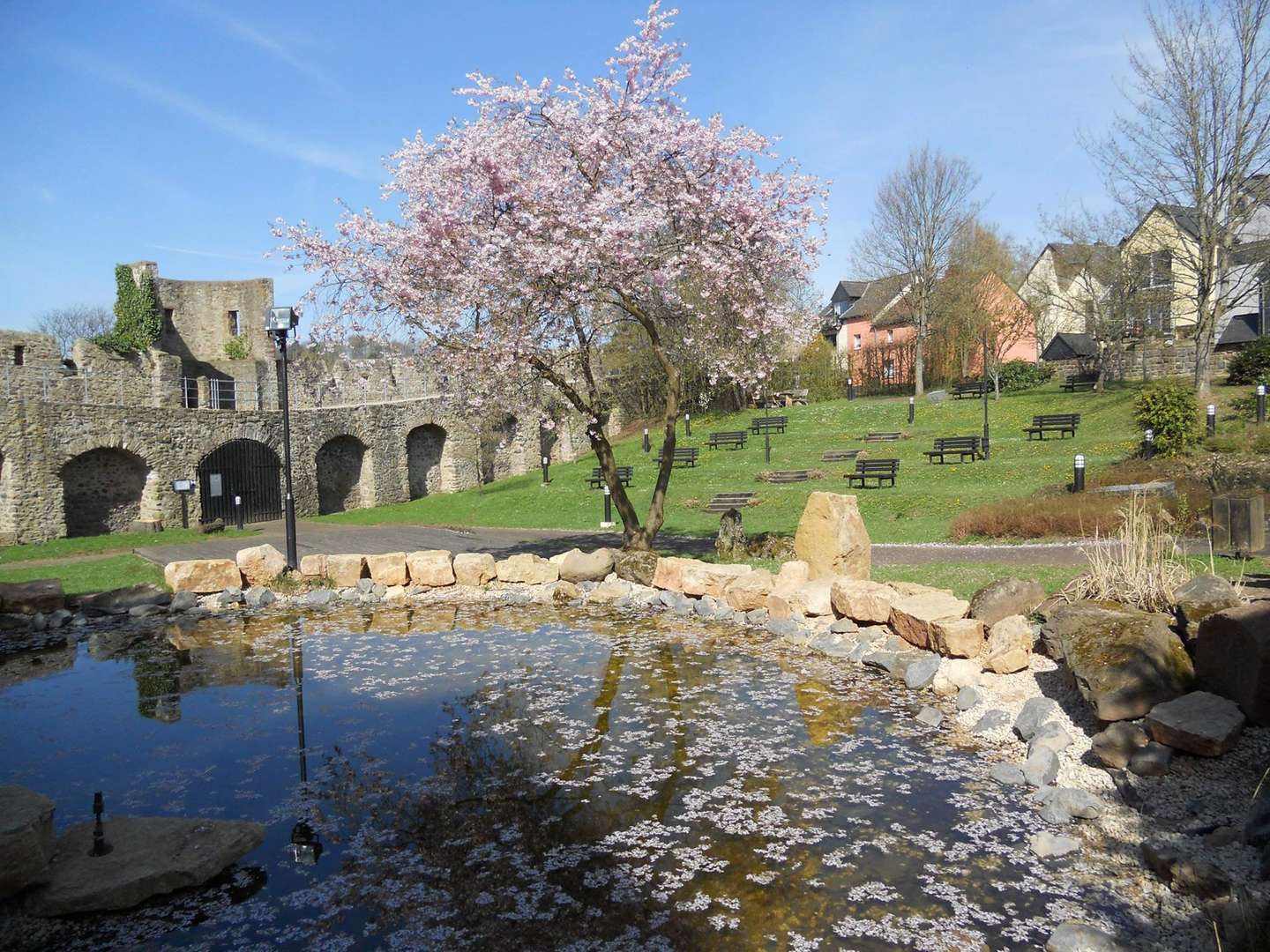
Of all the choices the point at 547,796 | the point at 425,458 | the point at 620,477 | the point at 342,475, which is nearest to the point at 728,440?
the point at 620,477

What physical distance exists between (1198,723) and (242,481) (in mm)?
30337

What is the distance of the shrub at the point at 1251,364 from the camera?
89.4 ft

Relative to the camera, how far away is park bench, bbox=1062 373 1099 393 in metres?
37.2

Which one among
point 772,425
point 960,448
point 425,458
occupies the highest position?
point 772,425

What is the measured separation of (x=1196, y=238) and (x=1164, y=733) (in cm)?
2985

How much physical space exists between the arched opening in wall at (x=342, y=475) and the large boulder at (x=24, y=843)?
30.8m

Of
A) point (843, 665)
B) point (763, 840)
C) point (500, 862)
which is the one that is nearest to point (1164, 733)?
point (763, 840)

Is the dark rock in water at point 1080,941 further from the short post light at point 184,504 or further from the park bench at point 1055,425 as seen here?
the short post light at point 184,504

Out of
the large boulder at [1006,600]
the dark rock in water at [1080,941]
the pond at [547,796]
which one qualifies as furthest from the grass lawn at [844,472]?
the dark rock in water at [1080,941]

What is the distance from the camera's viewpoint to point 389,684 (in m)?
8.40

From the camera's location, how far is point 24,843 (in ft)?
14.5

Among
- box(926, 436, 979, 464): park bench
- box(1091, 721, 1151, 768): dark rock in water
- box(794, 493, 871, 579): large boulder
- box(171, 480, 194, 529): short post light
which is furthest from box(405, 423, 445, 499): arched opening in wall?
box(1091, 721, 1151, 768): dark rock in water

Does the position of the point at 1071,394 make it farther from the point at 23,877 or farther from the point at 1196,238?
the point at 23,877

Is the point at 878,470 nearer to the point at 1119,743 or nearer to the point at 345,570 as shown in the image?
the point at 345,570
